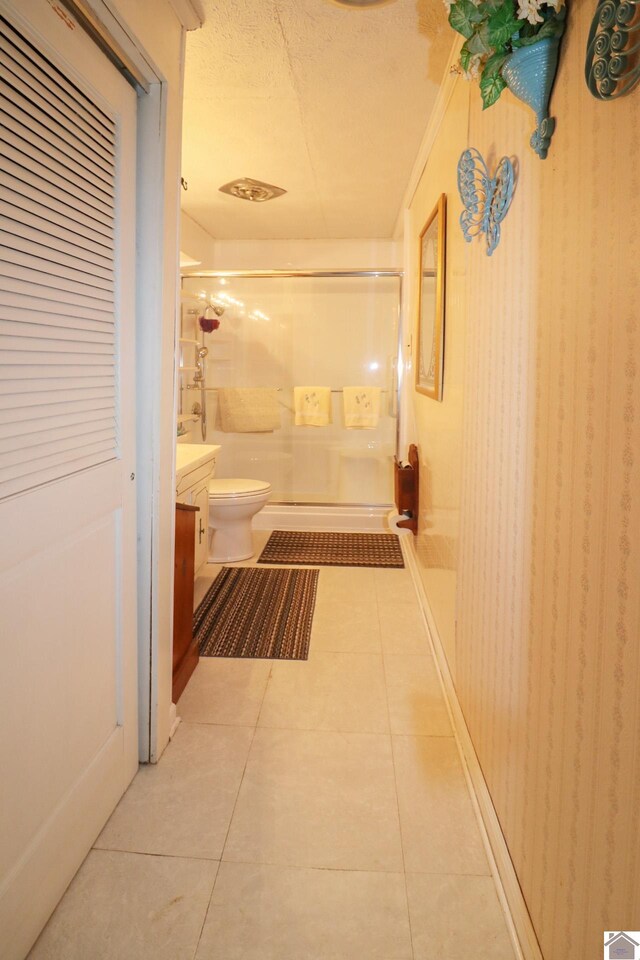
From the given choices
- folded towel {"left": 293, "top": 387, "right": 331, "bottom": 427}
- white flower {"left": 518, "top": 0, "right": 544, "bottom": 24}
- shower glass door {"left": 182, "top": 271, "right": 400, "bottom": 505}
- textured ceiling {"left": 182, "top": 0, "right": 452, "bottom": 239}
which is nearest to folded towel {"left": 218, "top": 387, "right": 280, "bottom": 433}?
shower glass door {"left": 182, "top": 271, "right": 400, "bottom": 505}

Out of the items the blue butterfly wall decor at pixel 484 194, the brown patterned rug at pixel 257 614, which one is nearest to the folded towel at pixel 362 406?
the brown patterned rug at pixel 257 614

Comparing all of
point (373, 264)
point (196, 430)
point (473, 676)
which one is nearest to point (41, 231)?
point (473, 676)

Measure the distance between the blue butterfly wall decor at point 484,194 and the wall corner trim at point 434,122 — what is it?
0.80 ft

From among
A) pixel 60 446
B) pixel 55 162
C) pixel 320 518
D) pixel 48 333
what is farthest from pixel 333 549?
pixel 55 162

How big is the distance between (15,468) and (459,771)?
4.79 ft

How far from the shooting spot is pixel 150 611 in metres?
1.69

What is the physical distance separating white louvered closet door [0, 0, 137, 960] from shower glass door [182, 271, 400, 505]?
3.04 meters

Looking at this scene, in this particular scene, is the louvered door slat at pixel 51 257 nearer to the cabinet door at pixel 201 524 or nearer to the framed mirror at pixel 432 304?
the framed mirror at pixel 432 304

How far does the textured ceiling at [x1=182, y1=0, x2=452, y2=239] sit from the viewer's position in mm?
1838

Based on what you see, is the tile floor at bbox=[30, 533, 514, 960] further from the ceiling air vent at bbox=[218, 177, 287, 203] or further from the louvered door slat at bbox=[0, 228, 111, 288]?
the ceiling air vent at bbox=[218, 177, 287, 203]

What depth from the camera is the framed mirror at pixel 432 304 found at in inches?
93.1

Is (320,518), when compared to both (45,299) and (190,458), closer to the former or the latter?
(190,458)

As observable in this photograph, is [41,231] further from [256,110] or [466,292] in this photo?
[256,110]

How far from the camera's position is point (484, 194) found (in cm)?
157
